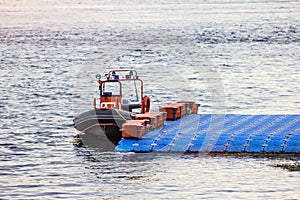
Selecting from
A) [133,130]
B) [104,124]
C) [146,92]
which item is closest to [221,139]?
[133,130]

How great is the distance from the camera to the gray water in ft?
75.6

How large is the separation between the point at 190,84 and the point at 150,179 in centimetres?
2415

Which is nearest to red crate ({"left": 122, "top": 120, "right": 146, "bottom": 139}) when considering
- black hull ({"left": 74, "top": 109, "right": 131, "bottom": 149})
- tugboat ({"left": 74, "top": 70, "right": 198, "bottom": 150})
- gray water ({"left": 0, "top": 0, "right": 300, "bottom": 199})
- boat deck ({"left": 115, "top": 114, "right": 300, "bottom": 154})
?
tugboat ({"left": 74, "top": 70, "right": 198, "bottom": 150})

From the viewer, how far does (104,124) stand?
27219 millimetres

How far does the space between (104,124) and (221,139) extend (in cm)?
387

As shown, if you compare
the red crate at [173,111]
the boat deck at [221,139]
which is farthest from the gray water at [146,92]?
the red crate at [173,111]

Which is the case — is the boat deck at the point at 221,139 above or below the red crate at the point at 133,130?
below

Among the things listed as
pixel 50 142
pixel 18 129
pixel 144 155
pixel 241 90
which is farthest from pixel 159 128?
pixel 241 90

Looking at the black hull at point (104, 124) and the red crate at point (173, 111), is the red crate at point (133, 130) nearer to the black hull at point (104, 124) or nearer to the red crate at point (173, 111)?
the black hull at point (104, 124)

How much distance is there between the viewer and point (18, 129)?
3306 cm

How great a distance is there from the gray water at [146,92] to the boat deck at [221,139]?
374mm

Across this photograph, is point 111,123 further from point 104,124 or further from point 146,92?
point 146,92

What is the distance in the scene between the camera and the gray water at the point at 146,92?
23047 millimetres

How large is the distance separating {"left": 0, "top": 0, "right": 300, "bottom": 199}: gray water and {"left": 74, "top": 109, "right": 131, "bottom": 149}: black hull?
64 centimetres
